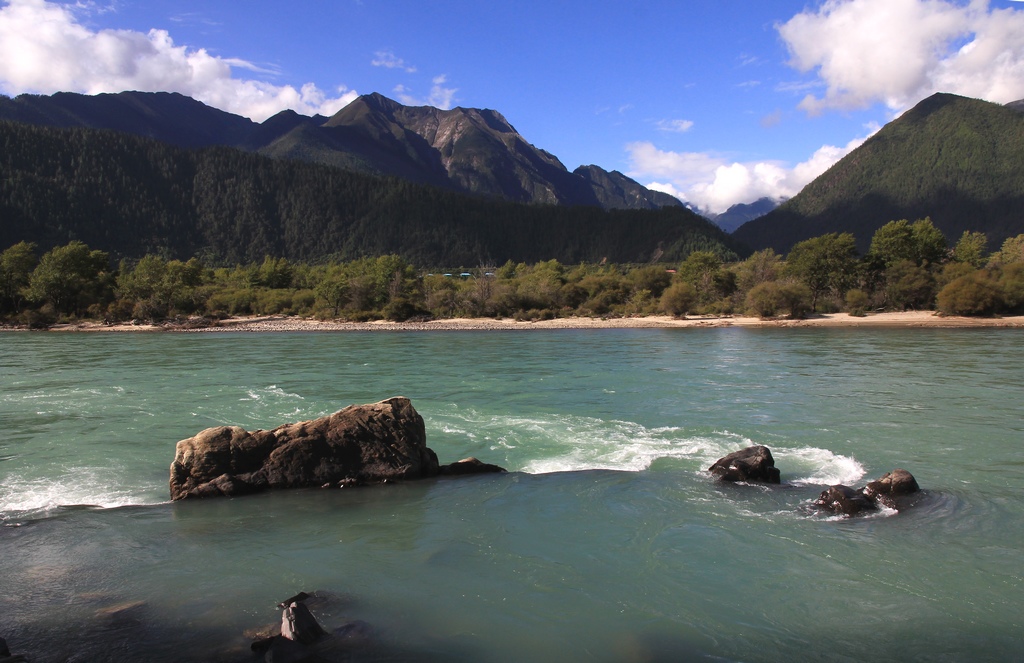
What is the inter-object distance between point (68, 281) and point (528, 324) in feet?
225

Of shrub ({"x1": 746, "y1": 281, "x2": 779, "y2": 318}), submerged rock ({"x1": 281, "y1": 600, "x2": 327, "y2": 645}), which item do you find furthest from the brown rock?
shrub ({"x1": 746, "y1": 281, "x2": 779, "y2": 318})

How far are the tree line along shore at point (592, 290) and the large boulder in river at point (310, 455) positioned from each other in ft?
242

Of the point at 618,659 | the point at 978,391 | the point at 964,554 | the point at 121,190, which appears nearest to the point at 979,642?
the point at 964,554

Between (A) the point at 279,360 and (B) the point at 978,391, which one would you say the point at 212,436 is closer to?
(B) the point at 978,391

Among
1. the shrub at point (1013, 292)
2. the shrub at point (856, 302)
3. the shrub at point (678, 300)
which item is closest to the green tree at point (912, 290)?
the shrub at point (856, 302)

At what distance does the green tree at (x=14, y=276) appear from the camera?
9356 centimetres

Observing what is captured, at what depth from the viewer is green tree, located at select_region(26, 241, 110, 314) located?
92.1 meters

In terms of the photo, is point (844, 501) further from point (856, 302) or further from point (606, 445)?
point (856, 302)

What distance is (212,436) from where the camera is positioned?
13.5 m

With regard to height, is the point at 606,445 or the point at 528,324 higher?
the point at 606,445

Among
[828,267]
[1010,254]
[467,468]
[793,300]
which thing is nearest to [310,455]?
[467,468]

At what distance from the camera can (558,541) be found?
10.7m

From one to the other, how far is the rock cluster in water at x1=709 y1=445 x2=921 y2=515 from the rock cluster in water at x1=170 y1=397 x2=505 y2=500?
17.9 ft

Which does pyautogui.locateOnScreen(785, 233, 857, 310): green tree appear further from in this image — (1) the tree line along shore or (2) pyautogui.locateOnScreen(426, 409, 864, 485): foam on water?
(2) pyautogui.locateOnScreen(426, 409, 864, 485): foam on water
